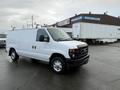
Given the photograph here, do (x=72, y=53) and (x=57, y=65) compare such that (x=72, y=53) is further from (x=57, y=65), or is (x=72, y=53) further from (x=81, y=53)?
(x=57, y=65)

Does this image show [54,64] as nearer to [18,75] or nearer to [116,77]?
[18,75]

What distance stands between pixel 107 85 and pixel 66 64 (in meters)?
1.98

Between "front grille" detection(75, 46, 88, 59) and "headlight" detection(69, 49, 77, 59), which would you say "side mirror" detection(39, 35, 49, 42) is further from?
"front grille" detection(75, 46, 88, 59)

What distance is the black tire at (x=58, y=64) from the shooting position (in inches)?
258

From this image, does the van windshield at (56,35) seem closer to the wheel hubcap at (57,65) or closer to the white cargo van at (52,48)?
the white cargo van at (52,48)

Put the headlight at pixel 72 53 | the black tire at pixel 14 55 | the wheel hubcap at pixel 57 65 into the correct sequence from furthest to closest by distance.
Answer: the black tire at pixel 14 55
the wheel hubcap at pixel 57 65
the headlight at pixel 72 53

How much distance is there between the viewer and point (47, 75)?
21.1 ft

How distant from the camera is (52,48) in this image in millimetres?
6883

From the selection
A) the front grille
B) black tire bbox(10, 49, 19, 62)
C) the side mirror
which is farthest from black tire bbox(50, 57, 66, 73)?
black tire bbox(10, 49, 19, 62)

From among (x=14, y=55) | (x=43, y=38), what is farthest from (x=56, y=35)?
(x=14, y=55)

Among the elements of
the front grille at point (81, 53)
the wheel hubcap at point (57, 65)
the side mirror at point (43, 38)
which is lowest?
the wheel hubcap at point (57, 65)

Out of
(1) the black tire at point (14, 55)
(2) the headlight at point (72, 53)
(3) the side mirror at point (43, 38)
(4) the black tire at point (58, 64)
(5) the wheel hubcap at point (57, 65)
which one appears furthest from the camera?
(1) the black tire at point (14, 55)

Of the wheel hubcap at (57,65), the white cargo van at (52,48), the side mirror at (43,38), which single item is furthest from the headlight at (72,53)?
the side mirror at (43,38)

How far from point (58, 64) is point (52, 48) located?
32.0 inches
